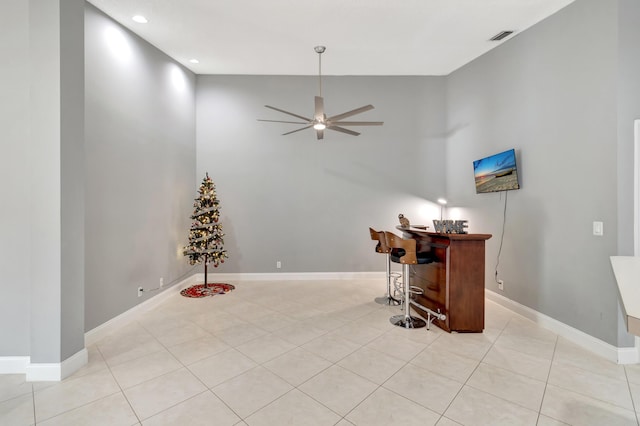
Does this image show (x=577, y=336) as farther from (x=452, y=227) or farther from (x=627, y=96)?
(x=627, y=96)

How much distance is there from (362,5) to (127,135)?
11.0 ft

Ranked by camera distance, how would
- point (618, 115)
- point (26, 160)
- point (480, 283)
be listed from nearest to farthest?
point (26, 160) → point (618, 115) → point (480, 283)

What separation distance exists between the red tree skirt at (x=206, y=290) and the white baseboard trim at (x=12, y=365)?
7.18 ft

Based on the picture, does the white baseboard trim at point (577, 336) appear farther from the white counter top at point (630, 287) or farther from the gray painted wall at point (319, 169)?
the gray painted wall at point (319, 169)

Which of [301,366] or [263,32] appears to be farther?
[263,32]

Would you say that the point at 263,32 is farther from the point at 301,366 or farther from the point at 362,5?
the point at 301,366

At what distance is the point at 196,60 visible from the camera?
489 centimetres

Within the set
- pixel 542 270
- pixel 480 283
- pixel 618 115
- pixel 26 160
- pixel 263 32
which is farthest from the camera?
pixel 263 32

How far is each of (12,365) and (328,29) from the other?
16.3ft

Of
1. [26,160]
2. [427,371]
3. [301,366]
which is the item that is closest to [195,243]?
[26,160]

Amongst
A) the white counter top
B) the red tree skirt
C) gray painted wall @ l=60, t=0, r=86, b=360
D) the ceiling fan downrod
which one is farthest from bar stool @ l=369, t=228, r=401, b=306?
gray painted wall @ l=60, t=0, r=86, b=360

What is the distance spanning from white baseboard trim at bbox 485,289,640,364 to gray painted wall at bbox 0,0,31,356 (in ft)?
17.7

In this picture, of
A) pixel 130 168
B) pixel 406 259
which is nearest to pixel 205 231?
pixel 130 168

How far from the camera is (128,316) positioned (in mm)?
3676
